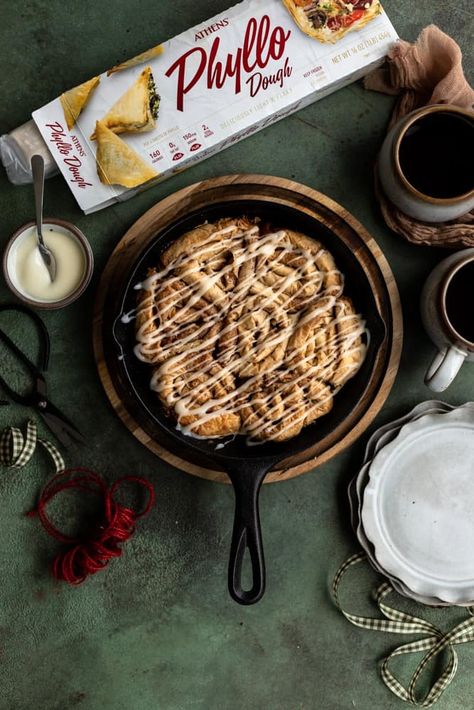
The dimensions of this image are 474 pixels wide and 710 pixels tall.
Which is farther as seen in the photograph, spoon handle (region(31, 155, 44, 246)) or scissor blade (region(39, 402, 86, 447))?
scissor blade (region(39, 402, 86, 447))

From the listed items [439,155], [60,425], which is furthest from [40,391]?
[439,155]

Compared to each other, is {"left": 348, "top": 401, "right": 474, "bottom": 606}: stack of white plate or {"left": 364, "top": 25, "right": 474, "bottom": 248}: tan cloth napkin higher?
{"left": 364, "top": 25, "right": 474, "bottom": 248}: tan cloth napkin

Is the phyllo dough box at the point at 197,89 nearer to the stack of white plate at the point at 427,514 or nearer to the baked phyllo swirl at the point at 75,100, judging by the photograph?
the baked phyllo swirl at the point at 75,100

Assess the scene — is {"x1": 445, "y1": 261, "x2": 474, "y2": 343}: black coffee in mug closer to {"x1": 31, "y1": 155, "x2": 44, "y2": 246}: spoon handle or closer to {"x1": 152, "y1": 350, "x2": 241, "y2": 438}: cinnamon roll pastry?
{"x1": 152, "y1": 350, "x2": 241, "y2": 438}: cinnamon roll pastry

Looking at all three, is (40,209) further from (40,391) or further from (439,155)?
(439,155)

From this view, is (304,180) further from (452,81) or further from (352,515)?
(352,515)

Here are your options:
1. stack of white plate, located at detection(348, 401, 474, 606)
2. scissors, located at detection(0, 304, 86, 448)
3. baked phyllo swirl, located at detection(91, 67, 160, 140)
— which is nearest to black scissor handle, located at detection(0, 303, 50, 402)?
scissors, located at detection(0, 304, 86, 448)

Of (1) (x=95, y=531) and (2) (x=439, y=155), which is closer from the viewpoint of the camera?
(2) (x=439, y=155)
